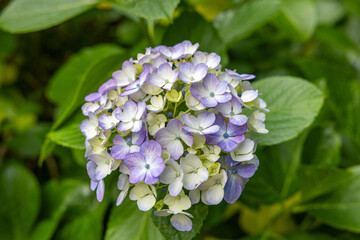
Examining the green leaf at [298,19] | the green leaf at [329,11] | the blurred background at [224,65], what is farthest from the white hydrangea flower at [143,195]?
the green leaf at [329,11]

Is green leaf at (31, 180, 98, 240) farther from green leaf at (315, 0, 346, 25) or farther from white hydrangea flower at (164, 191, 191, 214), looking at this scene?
green leaf at (315, 0, 346, 25)

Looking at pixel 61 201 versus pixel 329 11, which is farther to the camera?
pixel 329 11

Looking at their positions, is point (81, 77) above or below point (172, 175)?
below

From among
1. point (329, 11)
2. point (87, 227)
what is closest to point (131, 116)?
point (87, 227)

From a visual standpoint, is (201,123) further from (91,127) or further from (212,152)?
(91,127)

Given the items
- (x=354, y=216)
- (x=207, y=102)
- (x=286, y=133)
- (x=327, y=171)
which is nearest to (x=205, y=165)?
(x=207, y=102)

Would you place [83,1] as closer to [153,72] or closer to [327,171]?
[153,72]

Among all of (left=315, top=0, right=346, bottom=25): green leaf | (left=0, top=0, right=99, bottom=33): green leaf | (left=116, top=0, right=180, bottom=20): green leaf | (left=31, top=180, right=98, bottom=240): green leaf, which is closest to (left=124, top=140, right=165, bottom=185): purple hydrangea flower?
(left=116, top=0, right=180, bottom=20): green leaf
